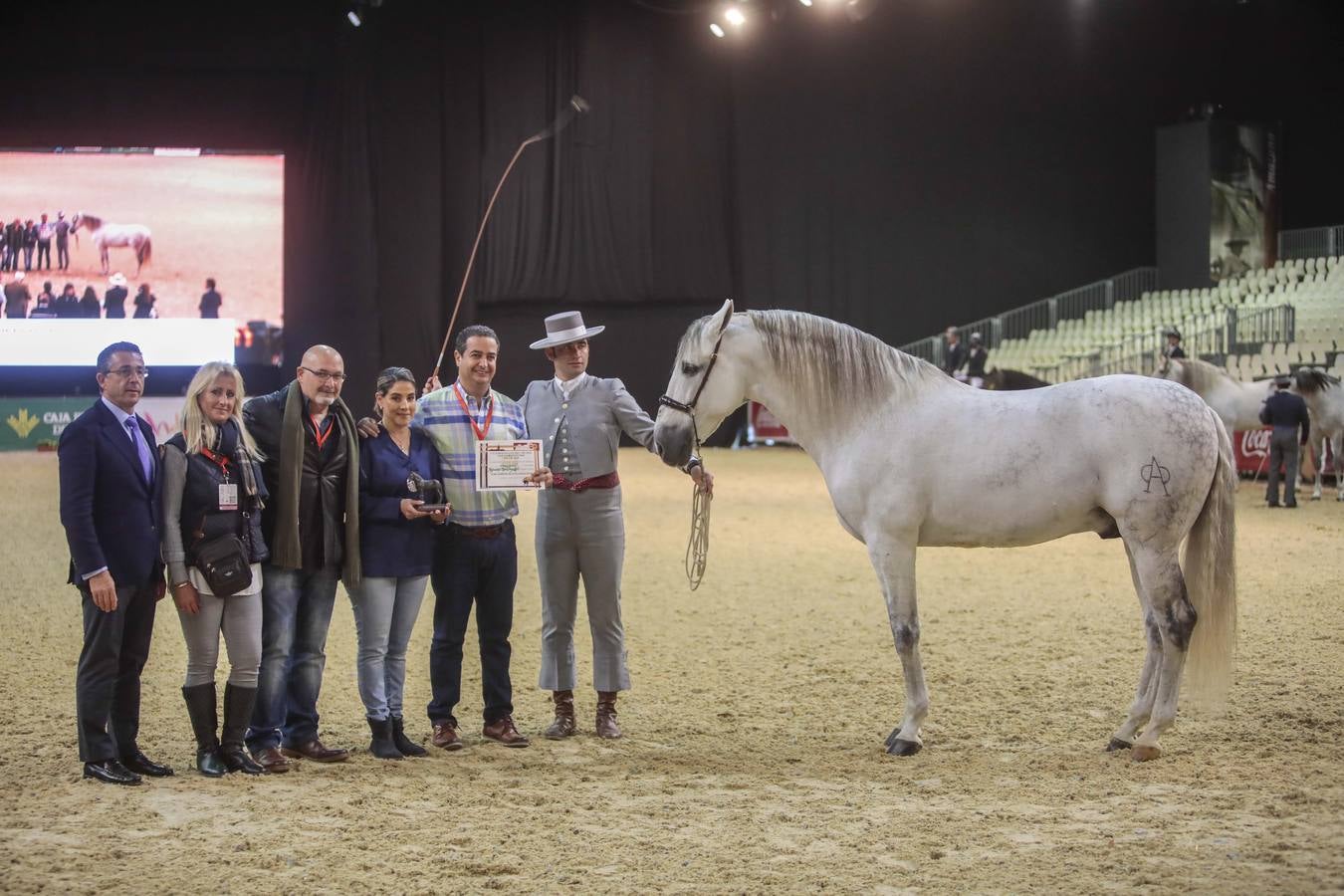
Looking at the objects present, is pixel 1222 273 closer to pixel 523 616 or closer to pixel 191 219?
pixel 191 219

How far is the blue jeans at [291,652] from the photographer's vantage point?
443cm

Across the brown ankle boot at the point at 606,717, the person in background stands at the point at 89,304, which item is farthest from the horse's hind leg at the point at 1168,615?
the person in background stands at the point at 89,304

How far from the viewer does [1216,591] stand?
Result: 4688 millimetres

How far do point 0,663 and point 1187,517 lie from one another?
221 inches

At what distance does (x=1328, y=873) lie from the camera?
3289 mm

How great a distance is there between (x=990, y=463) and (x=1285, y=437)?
32.9ft

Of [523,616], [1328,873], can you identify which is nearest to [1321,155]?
[523,616]

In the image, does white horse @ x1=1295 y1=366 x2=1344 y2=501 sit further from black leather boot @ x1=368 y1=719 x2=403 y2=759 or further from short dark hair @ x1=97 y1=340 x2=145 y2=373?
short dark hair @ x1=97 y1=340 x2=145 y2=373

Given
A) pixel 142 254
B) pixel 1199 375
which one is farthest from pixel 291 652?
pixel 142 254

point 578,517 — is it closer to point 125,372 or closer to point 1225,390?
point 125,372

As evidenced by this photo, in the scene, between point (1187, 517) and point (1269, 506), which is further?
point (1269, 506)

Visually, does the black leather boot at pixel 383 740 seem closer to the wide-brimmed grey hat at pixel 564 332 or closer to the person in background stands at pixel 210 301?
the wide-brimmed grey hat at pixel 564 332

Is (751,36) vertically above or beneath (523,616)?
above

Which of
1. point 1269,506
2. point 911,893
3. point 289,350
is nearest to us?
point 911,893
